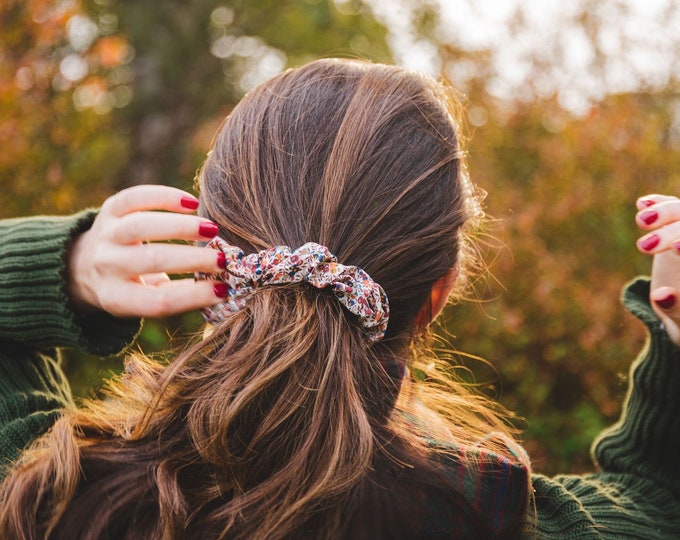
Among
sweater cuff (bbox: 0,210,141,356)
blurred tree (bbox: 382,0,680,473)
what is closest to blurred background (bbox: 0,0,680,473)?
blurred tree (bbox: 382,0,680,473)

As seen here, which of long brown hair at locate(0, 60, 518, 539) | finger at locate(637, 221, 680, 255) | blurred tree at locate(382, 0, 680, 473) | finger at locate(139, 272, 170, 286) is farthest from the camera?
blurred tree at locate(382, 0, 680, 473)

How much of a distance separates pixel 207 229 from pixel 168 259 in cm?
9

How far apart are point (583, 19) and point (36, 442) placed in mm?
3867

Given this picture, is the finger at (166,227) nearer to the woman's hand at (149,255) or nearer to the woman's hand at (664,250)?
the woman's hand at (149,255)

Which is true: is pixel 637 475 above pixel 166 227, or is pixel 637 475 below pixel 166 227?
below

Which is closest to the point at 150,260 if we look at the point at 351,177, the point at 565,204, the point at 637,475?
the point at 351,177

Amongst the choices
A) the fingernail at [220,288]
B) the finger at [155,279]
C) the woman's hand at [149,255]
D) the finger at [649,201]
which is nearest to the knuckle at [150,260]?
the woman's hand at [149,255]

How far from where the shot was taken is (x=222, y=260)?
1283mm

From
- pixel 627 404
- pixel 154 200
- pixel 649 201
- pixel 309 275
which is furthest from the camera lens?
pixel 627 404

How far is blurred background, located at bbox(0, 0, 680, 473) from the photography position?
3420 mm

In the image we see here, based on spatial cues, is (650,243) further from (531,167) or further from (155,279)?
(531,167)

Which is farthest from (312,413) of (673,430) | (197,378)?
(673,430)

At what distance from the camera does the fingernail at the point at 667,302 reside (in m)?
1.55

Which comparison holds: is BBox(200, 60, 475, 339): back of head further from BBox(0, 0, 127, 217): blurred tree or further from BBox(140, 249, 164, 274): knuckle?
BBox(0, 0, 127, 217): blurred tree
